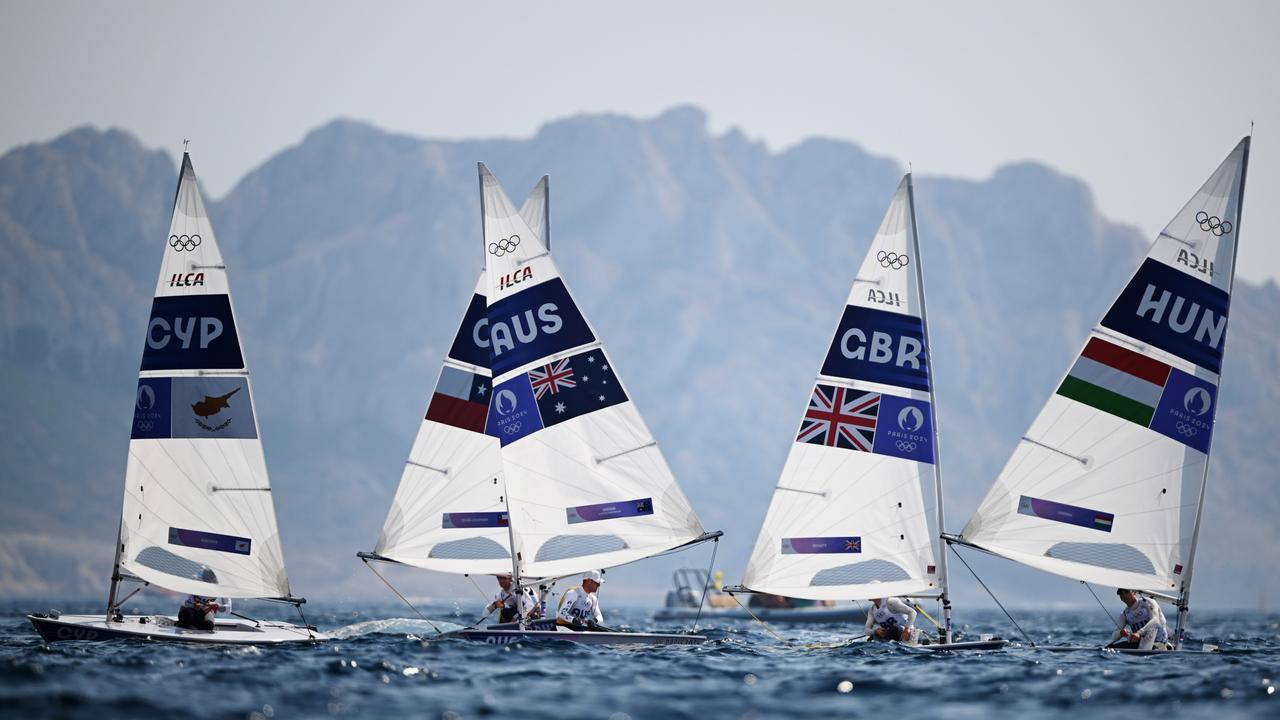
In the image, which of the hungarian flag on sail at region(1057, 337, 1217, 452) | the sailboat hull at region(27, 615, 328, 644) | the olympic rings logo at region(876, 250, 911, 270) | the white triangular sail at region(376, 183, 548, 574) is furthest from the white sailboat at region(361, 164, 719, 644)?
the hungarian flag on sail at region(1057, 337, 1217, 452)

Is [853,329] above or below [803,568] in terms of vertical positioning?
above

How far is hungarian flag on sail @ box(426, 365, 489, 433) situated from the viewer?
30.9 meters

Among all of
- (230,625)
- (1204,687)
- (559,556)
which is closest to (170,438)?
(230,625)

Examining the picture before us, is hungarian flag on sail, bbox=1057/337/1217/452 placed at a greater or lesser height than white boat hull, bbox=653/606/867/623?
greater

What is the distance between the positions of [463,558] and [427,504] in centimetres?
141

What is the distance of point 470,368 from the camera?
31.3 m

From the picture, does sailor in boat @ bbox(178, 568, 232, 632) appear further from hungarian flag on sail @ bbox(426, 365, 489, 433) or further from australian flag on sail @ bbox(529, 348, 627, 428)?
australian flag on sail @ bbox(529, 348, 627, 428)

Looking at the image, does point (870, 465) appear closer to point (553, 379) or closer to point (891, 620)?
point (891, 620)

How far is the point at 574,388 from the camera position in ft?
87.4

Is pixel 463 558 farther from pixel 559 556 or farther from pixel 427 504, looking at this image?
pixel 559 556

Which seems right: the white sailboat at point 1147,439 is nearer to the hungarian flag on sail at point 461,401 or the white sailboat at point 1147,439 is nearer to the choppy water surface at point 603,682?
the choppy water surface at point 603,682

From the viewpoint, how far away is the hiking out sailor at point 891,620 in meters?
26.8

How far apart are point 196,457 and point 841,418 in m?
12.2

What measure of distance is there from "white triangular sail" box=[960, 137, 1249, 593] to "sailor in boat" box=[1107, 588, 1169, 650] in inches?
18.8
